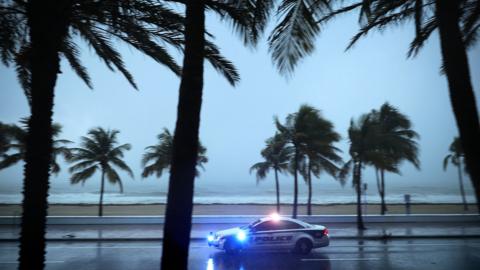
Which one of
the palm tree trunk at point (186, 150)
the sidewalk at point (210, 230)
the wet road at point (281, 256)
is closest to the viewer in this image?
the palm tree trunk at point (186, 150)

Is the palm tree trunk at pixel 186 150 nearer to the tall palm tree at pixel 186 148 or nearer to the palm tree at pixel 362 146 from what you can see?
the tall palm tree at pixel 186 148

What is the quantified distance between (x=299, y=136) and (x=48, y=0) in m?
15.7

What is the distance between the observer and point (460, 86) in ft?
14.9

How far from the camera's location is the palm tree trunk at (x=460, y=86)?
4312 mm

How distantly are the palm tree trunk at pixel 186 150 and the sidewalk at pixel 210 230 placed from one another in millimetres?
11646

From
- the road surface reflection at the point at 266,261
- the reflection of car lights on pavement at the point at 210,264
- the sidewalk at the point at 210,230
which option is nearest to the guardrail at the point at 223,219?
the sidewalk at the point at 210,230

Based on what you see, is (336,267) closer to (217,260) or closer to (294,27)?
(217,260)

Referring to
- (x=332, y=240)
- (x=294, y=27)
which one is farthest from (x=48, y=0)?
(x=332, y=240)

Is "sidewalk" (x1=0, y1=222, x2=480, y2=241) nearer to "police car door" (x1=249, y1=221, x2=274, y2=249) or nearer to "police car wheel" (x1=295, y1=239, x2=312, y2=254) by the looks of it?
"police car wheel" (x1=295, y1=239, x2=312, y2=254)

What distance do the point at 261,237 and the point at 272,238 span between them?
43 cm

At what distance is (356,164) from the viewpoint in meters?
18.8

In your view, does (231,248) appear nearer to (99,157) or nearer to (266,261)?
(266,261)

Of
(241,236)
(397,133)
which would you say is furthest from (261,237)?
(397,133)

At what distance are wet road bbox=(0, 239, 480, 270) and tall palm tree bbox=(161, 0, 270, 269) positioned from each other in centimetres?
705
